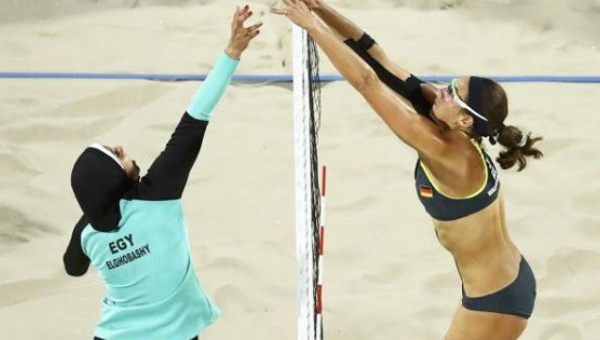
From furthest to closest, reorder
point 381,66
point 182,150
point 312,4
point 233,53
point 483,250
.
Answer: point 381,66 < point 312,4 < point 483,250 < point 233,53 < point 182,150

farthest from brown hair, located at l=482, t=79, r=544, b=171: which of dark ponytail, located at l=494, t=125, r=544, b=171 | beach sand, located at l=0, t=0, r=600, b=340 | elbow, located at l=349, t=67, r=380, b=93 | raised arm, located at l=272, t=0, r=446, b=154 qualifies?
beach sand, located at l=0, t=0, r=600, b=340

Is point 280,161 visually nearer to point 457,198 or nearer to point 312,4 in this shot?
point 312,4

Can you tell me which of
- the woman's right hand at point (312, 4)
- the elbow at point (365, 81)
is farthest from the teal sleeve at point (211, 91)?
the woman's right hand at point (312, 4)

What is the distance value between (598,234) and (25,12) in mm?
4255

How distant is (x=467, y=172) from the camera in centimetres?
329

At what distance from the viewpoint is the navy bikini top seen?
10.9ft

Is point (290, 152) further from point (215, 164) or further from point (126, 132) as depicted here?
point (126, 132)

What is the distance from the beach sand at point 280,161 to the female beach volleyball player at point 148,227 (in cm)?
135

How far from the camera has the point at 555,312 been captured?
4605 mm

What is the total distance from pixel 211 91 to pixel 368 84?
17.7 inches

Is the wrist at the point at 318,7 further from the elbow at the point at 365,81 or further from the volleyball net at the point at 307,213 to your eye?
the elbow at the point at 365,81

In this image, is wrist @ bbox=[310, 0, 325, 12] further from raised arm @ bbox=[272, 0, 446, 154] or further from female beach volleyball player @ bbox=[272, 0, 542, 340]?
raised arm @ bbox=[272, 0, 446, 154]

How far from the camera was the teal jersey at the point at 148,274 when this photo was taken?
→ 10.00 feet

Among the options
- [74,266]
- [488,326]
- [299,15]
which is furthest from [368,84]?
[74,266]
